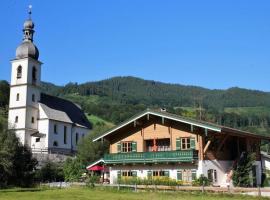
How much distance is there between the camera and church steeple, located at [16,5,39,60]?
252ft

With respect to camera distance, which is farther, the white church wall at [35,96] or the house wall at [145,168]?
the white church wall at [35,96]

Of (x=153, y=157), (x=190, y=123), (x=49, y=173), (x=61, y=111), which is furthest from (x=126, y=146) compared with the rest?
(x=61, y=111)

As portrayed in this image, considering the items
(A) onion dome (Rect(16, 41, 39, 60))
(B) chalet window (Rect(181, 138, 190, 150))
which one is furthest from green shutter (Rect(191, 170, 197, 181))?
(A) onion dome (Rect(16, 41, 39, 60))

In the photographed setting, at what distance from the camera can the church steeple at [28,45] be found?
76812 millimetres

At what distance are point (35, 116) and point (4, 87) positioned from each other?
3308 cm

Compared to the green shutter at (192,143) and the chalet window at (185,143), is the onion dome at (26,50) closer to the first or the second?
the chalet window at (185,143)

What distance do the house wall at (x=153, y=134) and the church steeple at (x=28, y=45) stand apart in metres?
40.1

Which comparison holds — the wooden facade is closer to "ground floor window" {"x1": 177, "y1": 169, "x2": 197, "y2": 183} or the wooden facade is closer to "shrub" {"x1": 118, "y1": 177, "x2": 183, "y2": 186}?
"ground floor window" {"x1": 177, "y1": 169, "x2": 197, "y2": 183}

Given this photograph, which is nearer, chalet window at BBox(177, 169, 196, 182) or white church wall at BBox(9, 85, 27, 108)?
chalet window at BBox(177, 169, 196, 182)

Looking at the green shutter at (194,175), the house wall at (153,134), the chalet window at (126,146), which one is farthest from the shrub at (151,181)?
the chalet window at (126,146)

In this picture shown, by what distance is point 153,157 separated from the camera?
126 ft

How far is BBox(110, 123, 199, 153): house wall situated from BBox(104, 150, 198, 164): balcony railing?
5.12 feet

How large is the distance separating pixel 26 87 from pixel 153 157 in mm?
42702

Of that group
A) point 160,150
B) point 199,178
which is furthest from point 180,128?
point 199,178
